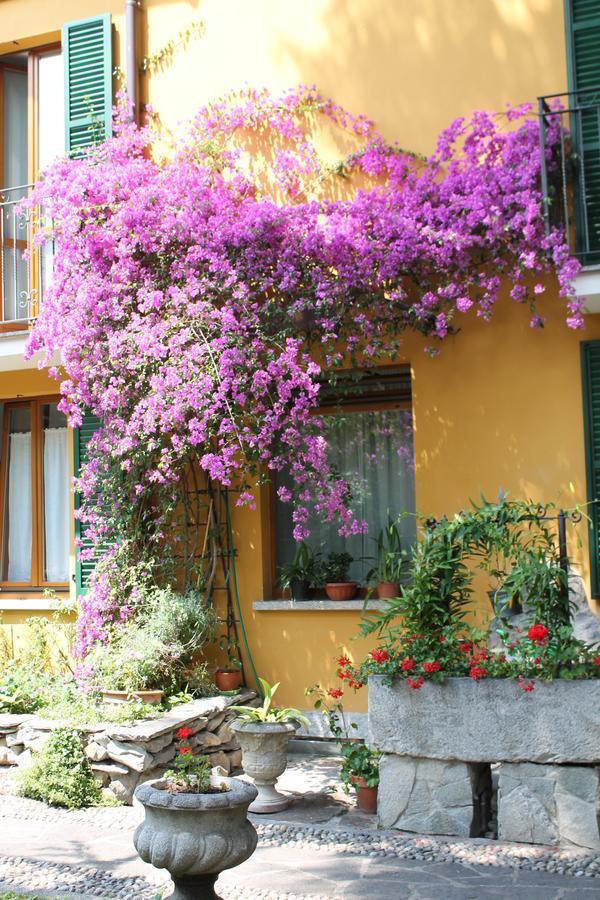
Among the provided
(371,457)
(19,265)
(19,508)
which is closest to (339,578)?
(371,457)

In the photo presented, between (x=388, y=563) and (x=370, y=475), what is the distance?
33.8 inches

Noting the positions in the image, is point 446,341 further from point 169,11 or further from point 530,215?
point 169,11

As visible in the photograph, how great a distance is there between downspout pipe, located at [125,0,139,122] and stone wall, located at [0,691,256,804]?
5247 mm

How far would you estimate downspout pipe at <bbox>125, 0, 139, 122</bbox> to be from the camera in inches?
369

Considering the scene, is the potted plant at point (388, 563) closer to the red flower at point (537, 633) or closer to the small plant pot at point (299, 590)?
the small plant pot at point (299, 590)

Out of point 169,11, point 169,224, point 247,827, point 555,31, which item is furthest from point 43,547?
point 555,31

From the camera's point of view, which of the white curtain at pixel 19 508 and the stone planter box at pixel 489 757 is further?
the white curtain at pixel 19 508

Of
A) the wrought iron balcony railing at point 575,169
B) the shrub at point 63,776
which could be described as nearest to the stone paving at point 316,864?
the shrub at point 63,776

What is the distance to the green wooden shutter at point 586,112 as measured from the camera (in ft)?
25.6

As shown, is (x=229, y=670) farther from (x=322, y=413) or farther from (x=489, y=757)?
(x=489, y=757)

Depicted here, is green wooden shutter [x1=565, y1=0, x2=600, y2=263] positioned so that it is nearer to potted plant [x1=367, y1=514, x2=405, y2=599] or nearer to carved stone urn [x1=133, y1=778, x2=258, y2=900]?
potted plant [x1=367, y1=514, x2=405, y2=599]

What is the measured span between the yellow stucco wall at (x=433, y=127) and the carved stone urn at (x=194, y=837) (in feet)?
12.2

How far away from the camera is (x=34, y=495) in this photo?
1016 centimetres

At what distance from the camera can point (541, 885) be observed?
5.41 metres
